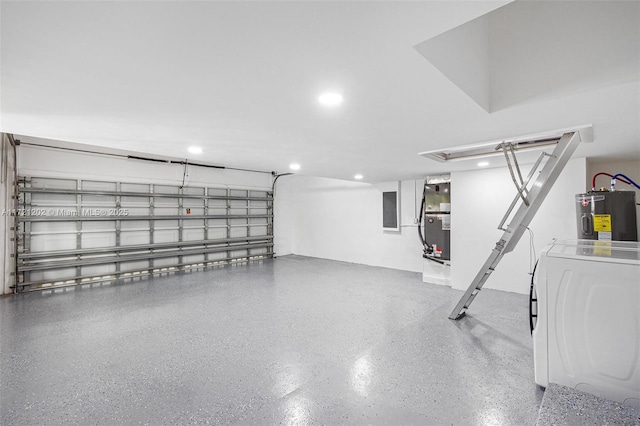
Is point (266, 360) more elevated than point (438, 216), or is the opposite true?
point (438, 216)

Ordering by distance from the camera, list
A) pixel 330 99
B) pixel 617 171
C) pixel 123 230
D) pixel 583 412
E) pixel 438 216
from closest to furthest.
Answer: pixel 583 412
pixel 330 99
pixel 617 171
pixel 438 216
pixel 123 230

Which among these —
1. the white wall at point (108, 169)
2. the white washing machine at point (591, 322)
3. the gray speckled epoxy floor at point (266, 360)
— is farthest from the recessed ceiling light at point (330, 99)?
the white wall at point (108, 169)

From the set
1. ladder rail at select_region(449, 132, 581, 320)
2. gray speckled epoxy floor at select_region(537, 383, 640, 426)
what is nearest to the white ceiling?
ladder rail at select_region(449, 132, 581, 320)

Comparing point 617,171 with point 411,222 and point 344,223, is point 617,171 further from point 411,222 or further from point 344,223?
point 344,223

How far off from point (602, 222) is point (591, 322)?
172 cm

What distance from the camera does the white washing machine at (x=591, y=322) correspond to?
1416 millimetres

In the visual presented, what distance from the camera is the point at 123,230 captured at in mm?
5684

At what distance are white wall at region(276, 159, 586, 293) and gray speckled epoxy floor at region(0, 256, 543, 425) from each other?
69cm

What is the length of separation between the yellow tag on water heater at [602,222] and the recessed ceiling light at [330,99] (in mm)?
2762

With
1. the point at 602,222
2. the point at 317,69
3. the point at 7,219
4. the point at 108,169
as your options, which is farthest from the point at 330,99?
the point at 7,219

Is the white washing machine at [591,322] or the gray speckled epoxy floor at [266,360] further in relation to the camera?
the gray speckled epoxy floor at [266,360]

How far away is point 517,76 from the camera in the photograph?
1806mm

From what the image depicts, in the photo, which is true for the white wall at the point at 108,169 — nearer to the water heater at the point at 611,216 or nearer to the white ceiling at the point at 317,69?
the white ceiling at the point at 317,69

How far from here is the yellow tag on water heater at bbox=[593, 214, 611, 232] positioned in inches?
103
